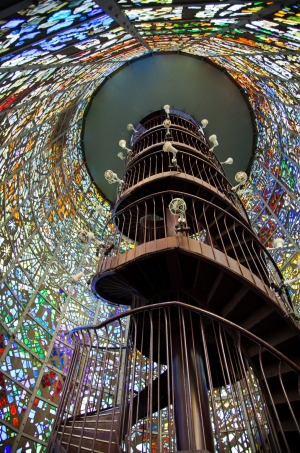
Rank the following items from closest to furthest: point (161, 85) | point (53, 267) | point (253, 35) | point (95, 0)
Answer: point (95, 0) < point (253, 35) < point (53, 267) < point (161, 85)

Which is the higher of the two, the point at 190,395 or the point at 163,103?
the point at 163,103

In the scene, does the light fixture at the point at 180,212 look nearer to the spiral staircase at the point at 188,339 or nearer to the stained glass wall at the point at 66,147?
the spiral staircase at the point at 188,339

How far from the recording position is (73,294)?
28.8 feet

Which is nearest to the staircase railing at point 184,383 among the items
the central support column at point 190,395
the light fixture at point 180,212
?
the central support column at point 190,395

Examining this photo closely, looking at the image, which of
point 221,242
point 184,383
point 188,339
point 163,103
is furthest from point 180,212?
point 163,103

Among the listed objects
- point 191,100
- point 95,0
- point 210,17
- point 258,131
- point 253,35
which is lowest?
point 95,0

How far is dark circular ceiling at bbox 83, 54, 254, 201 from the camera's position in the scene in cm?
1087

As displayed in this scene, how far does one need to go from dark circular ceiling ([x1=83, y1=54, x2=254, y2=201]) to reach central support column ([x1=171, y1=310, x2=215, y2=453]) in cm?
878

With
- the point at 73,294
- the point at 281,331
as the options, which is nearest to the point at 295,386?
the point at 281,331

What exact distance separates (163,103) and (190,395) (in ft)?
33.7

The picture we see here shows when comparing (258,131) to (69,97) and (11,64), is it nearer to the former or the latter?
(69,97)

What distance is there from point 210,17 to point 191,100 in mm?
7573

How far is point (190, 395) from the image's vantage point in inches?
132

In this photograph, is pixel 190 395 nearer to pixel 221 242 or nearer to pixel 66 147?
pixel 221 242
